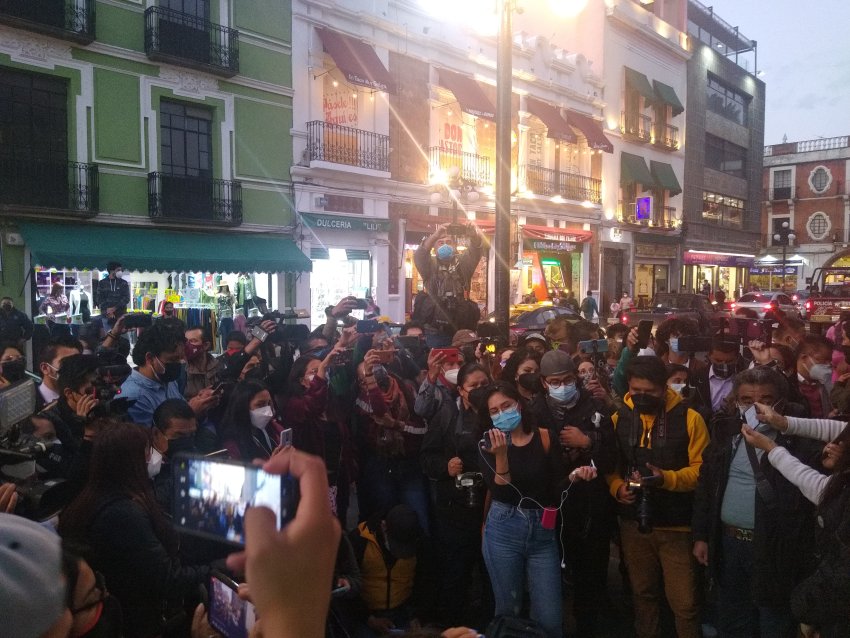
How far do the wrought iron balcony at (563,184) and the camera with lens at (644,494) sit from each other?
2085 centimetres

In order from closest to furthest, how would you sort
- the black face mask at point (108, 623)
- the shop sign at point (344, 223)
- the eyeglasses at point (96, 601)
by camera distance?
the eyeglasses at point (96, 601) → the black face mask at point (108, 623) → the shop sign at point (344, 223)

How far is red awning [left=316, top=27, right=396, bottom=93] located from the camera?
1661 cm

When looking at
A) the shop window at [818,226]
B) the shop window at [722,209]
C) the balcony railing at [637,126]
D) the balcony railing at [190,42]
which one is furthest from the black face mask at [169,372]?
the shop window at [818,226]

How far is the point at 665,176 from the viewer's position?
30.4m

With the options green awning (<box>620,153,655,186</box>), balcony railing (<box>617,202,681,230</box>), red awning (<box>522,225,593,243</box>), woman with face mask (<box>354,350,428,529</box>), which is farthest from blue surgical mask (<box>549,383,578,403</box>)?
green awning (<box>620,153,655,186</box>)

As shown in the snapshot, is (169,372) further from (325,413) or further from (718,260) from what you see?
(718,260)

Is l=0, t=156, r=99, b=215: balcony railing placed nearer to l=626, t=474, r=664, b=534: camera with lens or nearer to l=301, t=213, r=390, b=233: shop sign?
l=301, t=213, r=390, b=233: shop sign

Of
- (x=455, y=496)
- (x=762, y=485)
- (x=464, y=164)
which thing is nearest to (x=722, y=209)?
(x=464, y=164)

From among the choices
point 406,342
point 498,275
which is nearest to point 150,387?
point 406,342

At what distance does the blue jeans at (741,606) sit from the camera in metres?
3.53

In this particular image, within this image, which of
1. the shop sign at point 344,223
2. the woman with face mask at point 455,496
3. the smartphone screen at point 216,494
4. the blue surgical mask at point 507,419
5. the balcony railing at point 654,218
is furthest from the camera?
the balcony railing at point 654,218

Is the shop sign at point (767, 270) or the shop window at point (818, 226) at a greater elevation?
the shop window at point (818, 226)

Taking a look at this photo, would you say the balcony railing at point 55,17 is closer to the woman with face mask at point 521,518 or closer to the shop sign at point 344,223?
the shop sign at point 344,223

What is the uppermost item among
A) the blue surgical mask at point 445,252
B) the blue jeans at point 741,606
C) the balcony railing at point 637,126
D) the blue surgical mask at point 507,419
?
the balcony railing at point 637,126
